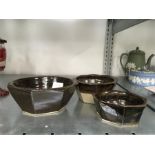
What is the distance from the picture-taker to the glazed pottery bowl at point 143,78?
2.59 ft

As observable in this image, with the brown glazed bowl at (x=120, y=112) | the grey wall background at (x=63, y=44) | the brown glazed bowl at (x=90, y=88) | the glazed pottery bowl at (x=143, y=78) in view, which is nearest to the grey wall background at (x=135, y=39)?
the grey wall background at (x=63, y=44)

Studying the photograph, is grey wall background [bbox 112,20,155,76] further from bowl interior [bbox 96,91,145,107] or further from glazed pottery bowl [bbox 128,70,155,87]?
bowl interior [bbox 96,91,145,107]

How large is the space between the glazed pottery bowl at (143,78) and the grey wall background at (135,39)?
0.17 m

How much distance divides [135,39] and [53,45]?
0.36m

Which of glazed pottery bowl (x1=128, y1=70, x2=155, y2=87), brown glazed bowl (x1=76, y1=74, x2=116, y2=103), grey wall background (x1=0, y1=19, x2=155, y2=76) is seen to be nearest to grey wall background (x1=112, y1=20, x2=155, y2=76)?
grey wall background (x1=0, y1=19, x2=155, y2=76)

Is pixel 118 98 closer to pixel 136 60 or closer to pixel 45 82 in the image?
pixel 45 82

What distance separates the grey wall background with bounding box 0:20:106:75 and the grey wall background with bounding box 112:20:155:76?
0.23 feet

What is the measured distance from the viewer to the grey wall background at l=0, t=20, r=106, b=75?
0.92 meters

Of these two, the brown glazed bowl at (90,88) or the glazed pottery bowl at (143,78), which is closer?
the brown glazed bowl at (90,88)

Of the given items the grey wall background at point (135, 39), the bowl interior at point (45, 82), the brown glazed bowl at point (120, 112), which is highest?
the grey wall background at point (135, 39)

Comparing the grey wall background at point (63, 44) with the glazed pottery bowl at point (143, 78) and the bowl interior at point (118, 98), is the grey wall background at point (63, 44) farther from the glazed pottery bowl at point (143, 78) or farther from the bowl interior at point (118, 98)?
the bowl interior at point (118, 98)
